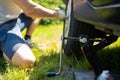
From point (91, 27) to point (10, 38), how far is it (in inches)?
34.4

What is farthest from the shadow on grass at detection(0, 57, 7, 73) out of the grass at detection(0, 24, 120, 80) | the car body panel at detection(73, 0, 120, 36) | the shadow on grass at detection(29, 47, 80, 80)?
the car body panel at detection(73, 0, 120, 36)

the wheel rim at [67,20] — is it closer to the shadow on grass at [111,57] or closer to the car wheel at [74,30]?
the car wheel at [74,30]

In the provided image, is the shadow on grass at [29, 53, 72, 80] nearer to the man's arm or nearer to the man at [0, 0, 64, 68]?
the man at [0, 0, 64, 68]

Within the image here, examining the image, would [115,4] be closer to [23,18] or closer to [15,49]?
[15,49]

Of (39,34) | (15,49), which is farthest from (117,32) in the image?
(39,34)

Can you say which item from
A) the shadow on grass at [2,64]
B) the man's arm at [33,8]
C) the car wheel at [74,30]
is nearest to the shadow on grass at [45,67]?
the car wheel at [74,30]

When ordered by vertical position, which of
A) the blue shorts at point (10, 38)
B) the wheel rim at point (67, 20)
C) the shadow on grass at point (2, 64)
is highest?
the wheel rim at point (67, 20)

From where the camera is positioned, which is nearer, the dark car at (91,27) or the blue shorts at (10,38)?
the dark car at (91,27)

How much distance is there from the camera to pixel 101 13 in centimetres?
219

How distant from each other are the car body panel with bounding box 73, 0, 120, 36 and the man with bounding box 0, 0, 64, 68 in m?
0.77

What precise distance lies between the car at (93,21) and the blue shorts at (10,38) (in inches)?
19.6

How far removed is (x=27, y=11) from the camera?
355 cm

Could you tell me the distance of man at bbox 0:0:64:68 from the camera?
3.42 metres

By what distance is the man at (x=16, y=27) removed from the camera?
3.42 m
